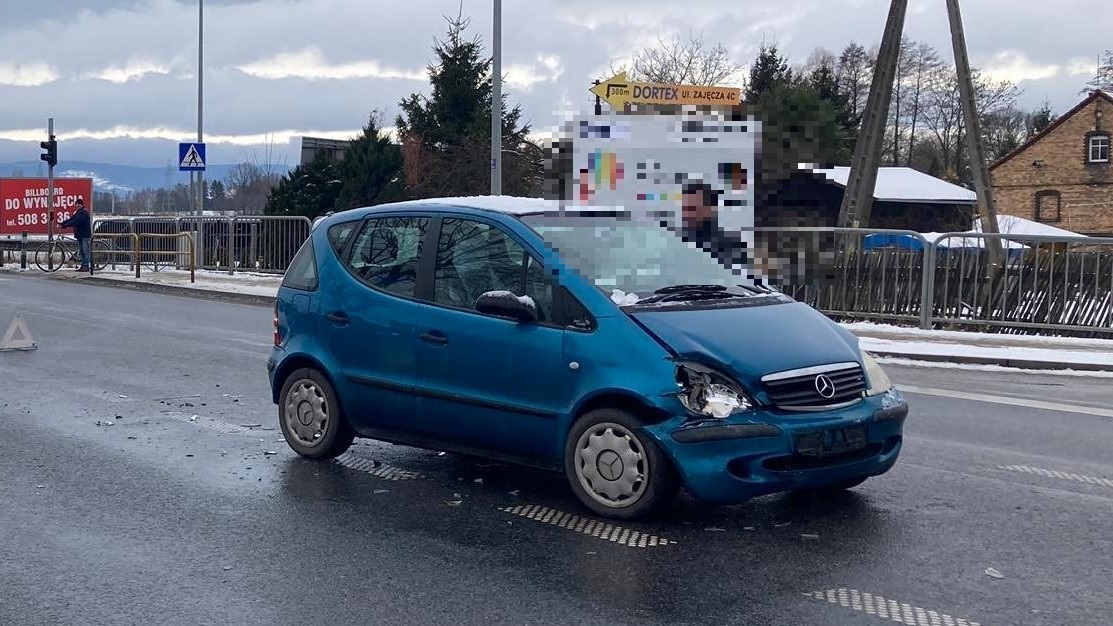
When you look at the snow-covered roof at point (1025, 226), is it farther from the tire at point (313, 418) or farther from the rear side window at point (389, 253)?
the tire at point (313, 418)

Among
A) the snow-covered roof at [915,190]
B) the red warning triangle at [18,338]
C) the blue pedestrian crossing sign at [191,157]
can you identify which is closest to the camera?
the red warning triangle at [18,338]

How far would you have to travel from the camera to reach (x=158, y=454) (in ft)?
25.6

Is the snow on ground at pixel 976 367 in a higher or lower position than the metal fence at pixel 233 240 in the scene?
lower

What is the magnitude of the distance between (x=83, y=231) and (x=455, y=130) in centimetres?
1613

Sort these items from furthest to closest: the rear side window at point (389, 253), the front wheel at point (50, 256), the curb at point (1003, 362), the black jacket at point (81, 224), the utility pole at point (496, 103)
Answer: the front wheel at point (50, 256)
the black jacket at point (81, 224)
the utility pole at point (496, 103)
the curb at point (1003, 362)
the rear side window at point (389, 253)

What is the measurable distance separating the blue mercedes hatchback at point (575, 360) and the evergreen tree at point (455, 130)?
3182 centimetres

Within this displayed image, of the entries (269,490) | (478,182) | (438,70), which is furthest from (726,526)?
(438,70)

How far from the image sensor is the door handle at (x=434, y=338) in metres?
6.70

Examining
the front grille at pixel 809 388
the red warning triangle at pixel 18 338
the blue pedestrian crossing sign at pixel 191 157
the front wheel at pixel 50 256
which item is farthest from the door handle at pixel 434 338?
the front wheel at pixel 50 256

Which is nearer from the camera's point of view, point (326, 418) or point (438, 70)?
point (326, 418)

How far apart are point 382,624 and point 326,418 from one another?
119 inches

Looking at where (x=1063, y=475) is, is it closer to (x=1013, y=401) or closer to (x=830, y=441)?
(x=830, y=441)

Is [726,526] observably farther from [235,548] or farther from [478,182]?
[478,182]

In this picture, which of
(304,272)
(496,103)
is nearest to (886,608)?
(304,272)
